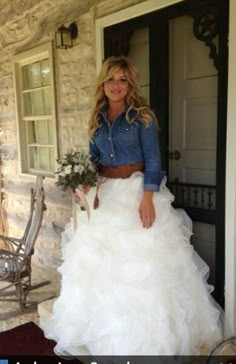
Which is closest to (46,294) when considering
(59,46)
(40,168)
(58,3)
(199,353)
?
(40,168)

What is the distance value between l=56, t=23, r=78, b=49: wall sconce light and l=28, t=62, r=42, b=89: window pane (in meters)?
0.72

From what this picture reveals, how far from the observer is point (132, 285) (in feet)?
6.35

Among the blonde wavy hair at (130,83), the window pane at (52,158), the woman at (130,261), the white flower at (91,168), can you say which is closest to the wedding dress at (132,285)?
the woman at (130,261)

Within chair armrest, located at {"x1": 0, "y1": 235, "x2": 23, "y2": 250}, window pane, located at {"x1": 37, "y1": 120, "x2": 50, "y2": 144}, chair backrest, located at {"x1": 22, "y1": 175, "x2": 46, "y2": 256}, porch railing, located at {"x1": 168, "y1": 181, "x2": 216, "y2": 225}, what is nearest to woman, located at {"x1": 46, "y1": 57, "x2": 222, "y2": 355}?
porch railing, located at {"x1": 168, "y1": 181, "x2": 216, "y2": 225}

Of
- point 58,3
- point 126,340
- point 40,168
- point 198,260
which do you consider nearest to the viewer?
point 126,340

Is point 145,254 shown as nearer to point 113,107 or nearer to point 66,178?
point 66,178

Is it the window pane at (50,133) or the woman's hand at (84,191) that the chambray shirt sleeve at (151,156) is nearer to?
the woman's hand at (84,191)

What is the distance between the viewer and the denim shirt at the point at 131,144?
2.00 m

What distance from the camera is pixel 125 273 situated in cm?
196

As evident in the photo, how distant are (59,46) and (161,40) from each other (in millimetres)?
1165

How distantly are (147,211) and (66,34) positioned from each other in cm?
198

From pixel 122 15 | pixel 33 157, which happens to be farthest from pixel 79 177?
pixel 33 157

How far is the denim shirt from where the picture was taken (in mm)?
2000

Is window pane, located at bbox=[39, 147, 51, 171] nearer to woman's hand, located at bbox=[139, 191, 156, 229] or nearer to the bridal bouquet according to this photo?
the bridal bouquet
